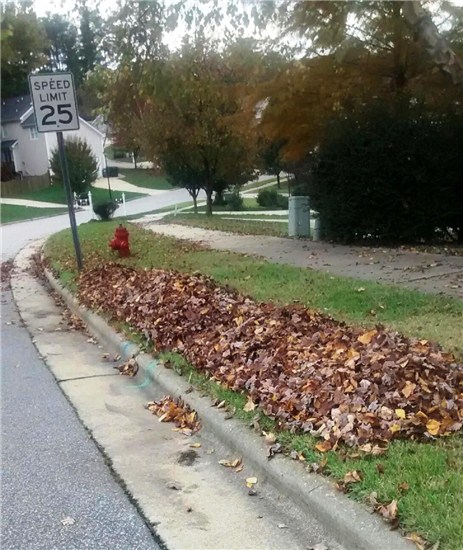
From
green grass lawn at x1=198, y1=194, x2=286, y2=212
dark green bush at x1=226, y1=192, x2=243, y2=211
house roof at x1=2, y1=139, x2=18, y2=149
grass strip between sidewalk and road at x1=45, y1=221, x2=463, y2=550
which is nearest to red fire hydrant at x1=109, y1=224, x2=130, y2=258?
grass strip between sidewalk and road at x1=45, y1=221, x2=463, y2=550

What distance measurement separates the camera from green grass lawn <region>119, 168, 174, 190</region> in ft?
207

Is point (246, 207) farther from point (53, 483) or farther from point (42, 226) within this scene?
point (53, 483)

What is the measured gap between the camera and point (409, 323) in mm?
6332

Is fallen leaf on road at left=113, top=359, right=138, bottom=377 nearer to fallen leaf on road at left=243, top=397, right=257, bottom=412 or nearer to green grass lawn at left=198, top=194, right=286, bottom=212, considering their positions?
fallen leaf on road at left=243, top=397, right=257, bottom=412

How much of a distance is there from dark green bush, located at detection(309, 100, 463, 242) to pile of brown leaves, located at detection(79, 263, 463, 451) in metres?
5.48

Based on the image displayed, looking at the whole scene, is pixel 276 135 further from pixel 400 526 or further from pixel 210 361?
pixel 400 526

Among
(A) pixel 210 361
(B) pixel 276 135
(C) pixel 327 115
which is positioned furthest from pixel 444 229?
(A) pixel 210 361

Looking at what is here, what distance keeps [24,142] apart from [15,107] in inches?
180

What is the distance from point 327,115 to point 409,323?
321 inches

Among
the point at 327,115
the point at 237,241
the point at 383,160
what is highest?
the point at 327,115

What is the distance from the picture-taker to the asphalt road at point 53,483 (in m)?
3.40

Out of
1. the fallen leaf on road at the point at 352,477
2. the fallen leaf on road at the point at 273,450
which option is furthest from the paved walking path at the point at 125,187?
the fallen leaf on road at the point at 352,477

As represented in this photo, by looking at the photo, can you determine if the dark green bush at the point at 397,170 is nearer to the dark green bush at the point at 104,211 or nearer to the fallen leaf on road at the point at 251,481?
the fallen leaf on road at the point at 251,481

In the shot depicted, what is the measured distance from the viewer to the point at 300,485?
350cm
